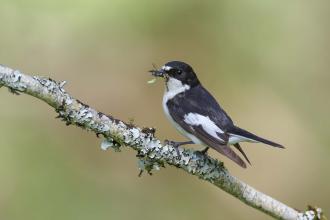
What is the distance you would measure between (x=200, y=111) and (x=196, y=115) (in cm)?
→ 6

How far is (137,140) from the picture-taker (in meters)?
3.59

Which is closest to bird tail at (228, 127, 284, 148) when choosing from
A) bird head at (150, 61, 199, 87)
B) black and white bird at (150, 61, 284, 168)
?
black and white bird at (150, 61, 284, 168)

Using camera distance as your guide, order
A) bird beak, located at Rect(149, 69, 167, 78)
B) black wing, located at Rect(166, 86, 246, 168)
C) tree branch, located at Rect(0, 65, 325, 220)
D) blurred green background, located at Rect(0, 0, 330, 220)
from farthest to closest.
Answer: blurred green background, located at Rect(0, 0, 330, 220) < bird beak, located at Rect(149, 69, 167, 78) < black wing, located at Rect(166, 86, 246, 168) < tree branch, located at Rect(0, 65, 325, 220)

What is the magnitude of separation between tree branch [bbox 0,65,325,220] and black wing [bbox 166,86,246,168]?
0.94 feet

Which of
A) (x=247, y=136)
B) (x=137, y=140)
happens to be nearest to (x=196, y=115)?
(x=247, y=136)

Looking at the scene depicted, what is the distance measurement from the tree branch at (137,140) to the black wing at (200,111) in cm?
29

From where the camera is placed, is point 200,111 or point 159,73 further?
point 159,73

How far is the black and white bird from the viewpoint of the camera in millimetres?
4305

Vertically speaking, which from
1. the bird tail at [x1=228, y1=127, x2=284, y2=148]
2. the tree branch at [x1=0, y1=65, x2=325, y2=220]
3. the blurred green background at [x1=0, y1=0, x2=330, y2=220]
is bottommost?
the tree branch at [x1=0, y1=65, x2=325, y2=220]

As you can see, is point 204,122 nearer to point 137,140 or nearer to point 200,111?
point 200,111

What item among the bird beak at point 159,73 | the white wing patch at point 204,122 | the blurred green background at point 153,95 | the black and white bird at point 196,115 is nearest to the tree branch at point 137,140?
the black and white bird at point 196,115

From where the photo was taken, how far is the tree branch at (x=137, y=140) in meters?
3.27

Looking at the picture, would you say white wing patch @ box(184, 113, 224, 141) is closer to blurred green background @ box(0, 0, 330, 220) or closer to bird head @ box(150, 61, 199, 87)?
bird head @ box(150, 61, 199, 87)

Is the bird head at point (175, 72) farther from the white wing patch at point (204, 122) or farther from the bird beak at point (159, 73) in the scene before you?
the white wing patch at point (204, 122)
